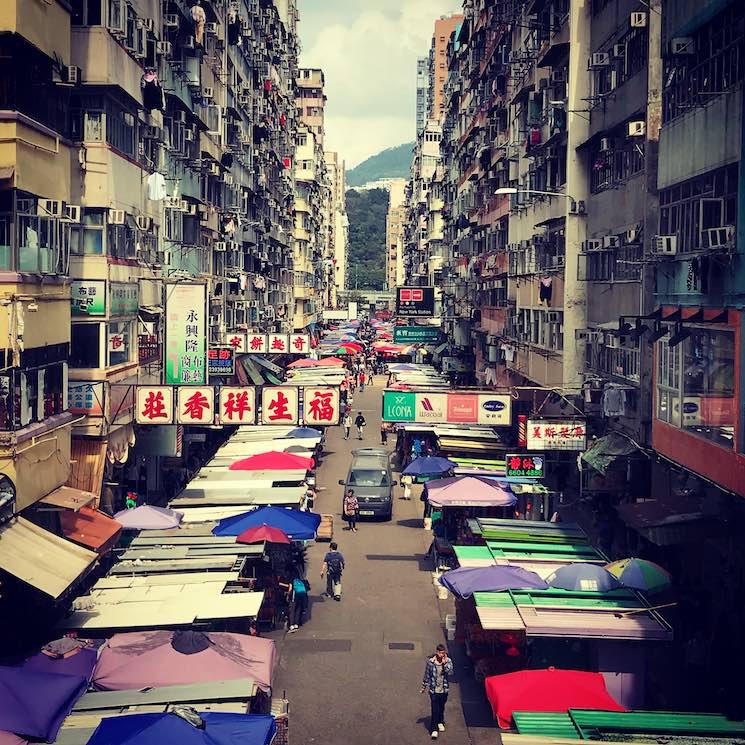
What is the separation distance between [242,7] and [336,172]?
122m

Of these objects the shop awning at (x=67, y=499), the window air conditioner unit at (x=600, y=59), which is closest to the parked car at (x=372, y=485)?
the shop awning at (x=67, y=499)

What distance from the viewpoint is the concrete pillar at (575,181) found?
105 feet

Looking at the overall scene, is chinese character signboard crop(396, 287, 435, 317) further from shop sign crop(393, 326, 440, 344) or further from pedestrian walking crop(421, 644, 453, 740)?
pedestrian walking crop(421, 644, 453, 740)

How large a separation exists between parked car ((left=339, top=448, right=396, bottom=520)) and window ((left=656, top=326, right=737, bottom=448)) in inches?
554

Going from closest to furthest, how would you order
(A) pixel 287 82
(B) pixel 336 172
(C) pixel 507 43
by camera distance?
(C) pixel 507 43, (A) pixel 287 82, (B) pixel 336 172

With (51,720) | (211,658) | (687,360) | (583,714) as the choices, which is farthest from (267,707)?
(687,360)

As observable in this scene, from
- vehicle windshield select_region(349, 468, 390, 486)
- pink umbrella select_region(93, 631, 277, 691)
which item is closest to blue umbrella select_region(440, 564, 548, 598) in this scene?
pink umbrella select_region(93, 631, 277, 691)

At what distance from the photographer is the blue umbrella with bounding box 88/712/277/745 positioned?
1196 centimetres

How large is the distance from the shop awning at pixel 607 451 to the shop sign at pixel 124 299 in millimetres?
13193

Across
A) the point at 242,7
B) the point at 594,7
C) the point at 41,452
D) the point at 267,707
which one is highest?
the point at 242,7

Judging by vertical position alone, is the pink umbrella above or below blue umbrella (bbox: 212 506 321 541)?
below

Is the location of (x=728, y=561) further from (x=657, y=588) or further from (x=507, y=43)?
(x=507, y=43)

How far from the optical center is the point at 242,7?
53.5 meters

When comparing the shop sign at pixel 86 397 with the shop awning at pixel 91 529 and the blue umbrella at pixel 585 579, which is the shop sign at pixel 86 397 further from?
the blue umbrella at pixel 585 579
